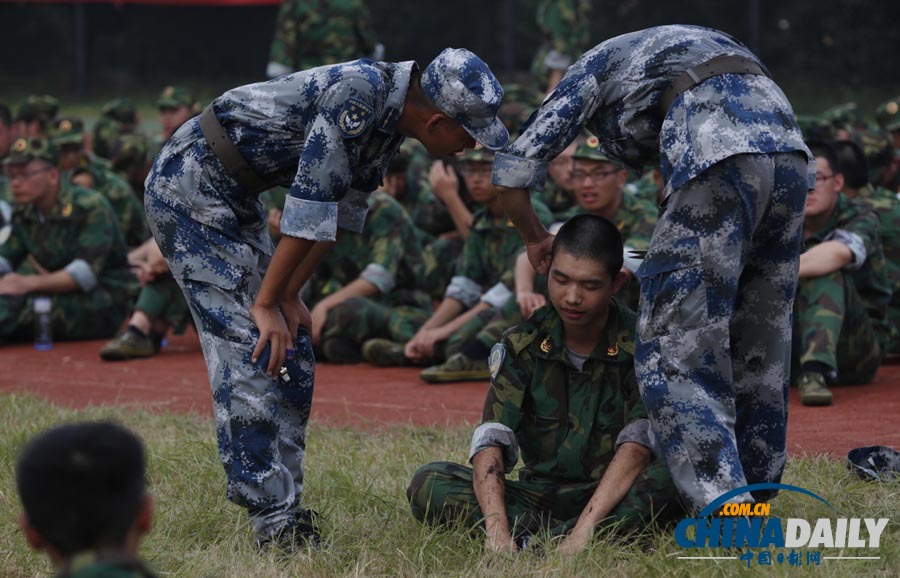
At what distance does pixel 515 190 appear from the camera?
416 cm

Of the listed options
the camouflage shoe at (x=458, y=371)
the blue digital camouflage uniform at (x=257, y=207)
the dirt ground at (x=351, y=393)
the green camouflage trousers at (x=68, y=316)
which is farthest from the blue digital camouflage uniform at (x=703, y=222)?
the green camouflage trousers at (x=68, y=316)

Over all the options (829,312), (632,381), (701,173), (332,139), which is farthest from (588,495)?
(829,312)

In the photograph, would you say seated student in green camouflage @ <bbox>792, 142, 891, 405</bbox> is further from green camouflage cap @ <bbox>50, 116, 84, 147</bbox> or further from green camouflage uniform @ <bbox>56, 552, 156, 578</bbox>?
green camouflage cap @ <bbox>50, 116, 84, 147</bbox>

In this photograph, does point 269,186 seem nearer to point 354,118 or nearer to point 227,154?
point 227,154

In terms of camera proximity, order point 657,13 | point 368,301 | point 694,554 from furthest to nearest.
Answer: point 657,13
point 368,301
point 694,554

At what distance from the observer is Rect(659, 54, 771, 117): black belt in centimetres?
406

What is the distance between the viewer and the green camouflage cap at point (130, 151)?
11125mm

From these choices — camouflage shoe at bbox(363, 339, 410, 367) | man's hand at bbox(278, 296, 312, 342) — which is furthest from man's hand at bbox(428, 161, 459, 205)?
man's hand at bbox(278, 296, 312, 342)

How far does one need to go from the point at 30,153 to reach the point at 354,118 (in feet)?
18.3

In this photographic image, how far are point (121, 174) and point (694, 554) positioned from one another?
8.55 metres

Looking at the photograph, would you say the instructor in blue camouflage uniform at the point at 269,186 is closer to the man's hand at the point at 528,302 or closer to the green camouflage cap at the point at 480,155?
the man's hand at the point at 528,302

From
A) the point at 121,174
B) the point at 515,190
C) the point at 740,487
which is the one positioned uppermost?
the point at 515,190

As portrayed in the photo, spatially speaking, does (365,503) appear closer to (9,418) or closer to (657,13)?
(9,418)

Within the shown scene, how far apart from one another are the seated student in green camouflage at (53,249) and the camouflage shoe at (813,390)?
4.75 meters
